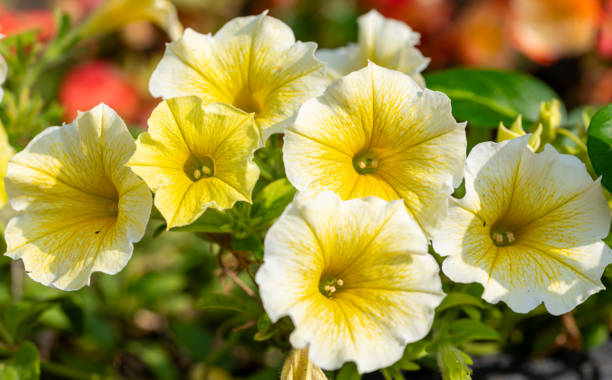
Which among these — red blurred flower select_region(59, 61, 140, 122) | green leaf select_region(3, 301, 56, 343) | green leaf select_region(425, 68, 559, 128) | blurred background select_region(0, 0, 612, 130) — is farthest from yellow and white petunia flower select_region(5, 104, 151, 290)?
red blurred flower select_region(59, 61, 140, 122)

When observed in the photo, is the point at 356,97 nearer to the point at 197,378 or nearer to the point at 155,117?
the point at 155,117

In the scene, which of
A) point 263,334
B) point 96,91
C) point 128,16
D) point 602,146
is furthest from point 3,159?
point 96,91

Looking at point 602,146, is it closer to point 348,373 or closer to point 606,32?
point 348,373

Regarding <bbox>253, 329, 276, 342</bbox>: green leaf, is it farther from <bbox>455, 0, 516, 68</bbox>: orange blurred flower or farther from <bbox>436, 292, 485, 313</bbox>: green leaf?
<bbox>455, 0, 516, 68</bbox>: orange blurred flower

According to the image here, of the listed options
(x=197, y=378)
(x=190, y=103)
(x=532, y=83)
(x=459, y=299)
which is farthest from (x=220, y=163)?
(x=532, y=83)

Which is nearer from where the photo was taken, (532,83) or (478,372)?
(478,372)
